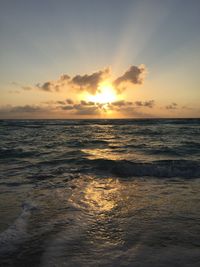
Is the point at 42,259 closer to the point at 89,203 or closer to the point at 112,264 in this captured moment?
the point at 112,264

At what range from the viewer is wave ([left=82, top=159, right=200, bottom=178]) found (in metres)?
10.3

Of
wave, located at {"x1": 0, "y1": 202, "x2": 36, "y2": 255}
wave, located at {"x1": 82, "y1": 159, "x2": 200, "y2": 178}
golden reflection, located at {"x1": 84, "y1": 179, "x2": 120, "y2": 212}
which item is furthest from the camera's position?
wave, located at {"x1": 82, "y1": 159, "x2": 200, "y2": 178}

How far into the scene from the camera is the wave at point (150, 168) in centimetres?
1032

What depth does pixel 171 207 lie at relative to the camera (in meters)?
6.30

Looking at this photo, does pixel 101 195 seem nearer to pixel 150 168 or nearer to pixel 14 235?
pixel 14 235

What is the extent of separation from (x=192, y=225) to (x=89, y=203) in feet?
8.26

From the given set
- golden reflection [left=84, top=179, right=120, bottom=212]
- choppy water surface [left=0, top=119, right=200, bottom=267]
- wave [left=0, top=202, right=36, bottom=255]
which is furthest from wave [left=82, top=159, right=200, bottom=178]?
wave [left=0, top=202, right=36, bottom=255]

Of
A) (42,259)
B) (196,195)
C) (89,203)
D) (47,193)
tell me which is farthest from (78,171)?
(42,259)

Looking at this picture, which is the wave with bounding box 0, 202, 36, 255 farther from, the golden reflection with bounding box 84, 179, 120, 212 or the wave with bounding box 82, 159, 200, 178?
the wave with bounding box 82, 159, 200, 178

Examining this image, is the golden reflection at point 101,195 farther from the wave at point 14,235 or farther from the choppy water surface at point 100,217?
the wave at point 14,235

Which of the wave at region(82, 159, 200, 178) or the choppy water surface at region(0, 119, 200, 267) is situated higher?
the choppy water surface at region(0, 119, 200, 267)

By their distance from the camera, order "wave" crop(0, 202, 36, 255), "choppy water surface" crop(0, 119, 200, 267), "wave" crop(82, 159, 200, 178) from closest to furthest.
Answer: "choppy water surface" crop(0, 119, 200, 267) < "wave" crop(0, 202, 36, 255) < "wave" crop(82, 159, 200, 178)

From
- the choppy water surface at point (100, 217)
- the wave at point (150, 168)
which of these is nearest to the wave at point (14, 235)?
the choppy water surface at point (100, 217)

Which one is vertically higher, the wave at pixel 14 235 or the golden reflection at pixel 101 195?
the wave at pixel 14 235
